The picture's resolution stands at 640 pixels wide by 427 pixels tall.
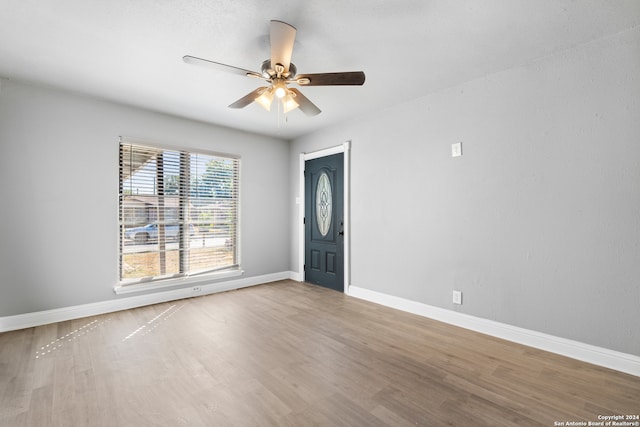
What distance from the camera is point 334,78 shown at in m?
2.12

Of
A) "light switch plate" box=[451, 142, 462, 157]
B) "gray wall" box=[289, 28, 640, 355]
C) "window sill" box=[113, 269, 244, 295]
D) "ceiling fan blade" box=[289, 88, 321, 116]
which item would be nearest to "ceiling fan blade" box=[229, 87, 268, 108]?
"ceiling fan blade" box=[289, 88, 321, 116]

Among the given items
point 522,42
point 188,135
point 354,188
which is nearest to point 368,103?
point 354,188

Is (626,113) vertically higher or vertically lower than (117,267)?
higher

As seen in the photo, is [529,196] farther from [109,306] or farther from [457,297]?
[109,306]

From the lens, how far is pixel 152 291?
12.5 ft

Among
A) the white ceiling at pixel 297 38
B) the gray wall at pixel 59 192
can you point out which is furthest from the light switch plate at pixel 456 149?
the gray wall at pixel 59 192

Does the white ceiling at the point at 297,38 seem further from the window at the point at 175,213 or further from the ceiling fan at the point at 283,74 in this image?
the window at the point at 175,213

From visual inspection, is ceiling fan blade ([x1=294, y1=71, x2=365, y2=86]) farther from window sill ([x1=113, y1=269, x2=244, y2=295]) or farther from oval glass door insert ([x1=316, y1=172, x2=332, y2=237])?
window sill ([x1=113, y1=269, x2=244, y2=295])

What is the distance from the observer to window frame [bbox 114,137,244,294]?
140 inches

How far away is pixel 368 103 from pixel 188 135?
2.65 meters

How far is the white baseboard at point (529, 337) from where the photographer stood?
215 centimetres

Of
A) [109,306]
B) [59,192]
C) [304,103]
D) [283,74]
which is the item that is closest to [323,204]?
[304,103]

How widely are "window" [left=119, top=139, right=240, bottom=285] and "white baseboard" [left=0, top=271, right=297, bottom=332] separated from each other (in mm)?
246

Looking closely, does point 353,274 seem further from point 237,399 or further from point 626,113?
point 626,113
